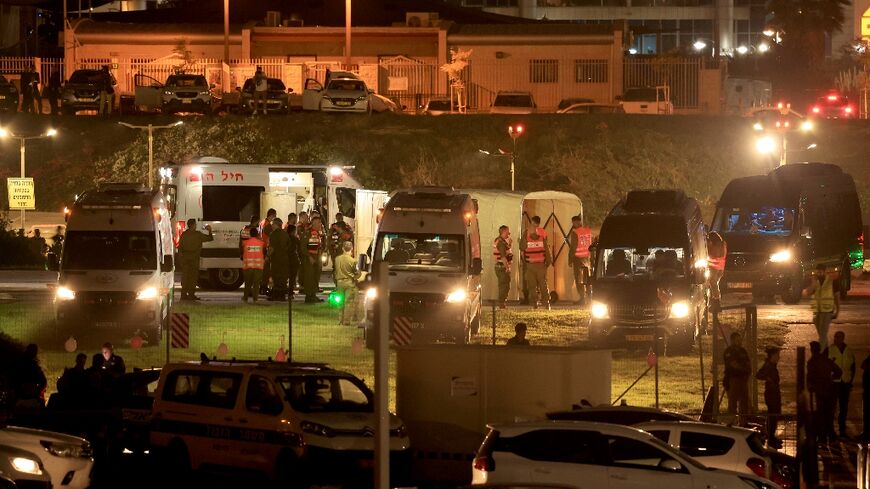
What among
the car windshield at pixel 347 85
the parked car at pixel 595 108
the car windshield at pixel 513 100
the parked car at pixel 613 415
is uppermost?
the car windshield at pixel 347 85

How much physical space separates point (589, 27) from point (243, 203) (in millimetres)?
34048

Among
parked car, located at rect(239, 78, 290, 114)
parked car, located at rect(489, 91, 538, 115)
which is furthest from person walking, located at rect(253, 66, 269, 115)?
parked car, located at rect(489, 91, 538, 115)

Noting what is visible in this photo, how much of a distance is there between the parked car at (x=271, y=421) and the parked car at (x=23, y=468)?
8.18 ft

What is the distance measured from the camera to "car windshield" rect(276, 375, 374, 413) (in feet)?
58.0

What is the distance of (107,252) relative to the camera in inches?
1113

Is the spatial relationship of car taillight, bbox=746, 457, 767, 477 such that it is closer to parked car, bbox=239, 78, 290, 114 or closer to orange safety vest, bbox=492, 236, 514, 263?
orange safety vest, bbox=492, 236, 514, 263

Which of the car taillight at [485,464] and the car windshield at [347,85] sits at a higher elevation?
the car windshield at [347,85]

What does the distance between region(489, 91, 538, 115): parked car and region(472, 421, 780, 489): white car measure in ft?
147

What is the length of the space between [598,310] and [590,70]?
134ft

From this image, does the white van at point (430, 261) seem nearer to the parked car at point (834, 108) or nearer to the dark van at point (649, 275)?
the dark van at point (649, 275)

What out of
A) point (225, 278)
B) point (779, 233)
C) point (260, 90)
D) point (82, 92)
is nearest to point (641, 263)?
point (779, 233)

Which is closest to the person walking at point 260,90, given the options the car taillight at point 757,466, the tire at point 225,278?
the tire at point 225,278

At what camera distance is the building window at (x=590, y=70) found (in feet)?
221

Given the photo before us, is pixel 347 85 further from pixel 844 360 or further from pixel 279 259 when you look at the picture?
pixel 844 360
